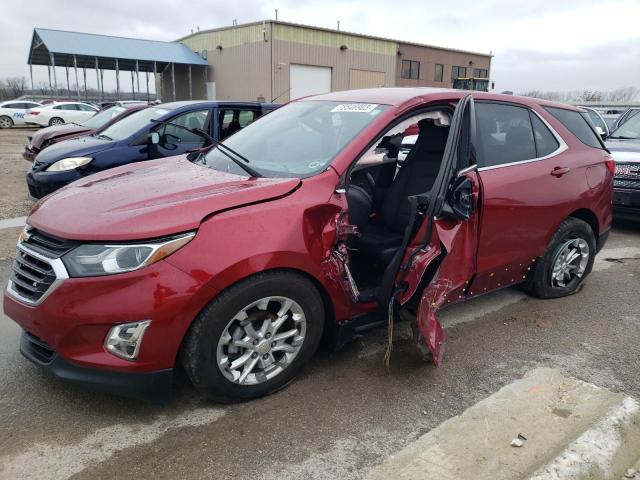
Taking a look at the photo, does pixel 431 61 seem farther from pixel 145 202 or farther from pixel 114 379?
pixel 114 379

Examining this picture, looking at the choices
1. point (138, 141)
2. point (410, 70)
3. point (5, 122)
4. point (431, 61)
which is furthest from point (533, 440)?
point (431, 61)

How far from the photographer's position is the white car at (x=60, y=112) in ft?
82.6

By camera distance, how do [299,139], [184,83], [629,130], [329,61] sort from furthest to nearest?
[184,83] → [329,61] → [629,130] → [299,139]

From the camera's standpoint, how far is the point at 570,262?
179 inches

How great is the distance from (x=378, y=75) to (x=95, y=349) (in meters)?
40.3

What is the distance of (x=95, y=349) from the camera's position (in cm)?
245

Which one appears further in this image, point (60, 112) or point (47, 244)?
point (60, 112)

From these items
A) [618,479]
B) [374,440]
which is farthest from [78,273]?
[618,479]

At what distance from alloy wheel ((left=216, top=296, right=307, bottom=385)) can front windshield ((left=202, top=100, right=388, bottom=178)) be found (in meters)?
0.83

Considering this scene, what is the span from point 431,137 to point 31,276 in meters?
2.87

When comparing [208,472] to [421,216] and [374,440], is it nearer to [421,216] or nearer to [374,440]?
[374,440]

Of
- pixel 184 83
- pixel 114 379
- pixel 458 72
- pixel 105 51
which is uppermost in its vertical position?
pixel 458 72

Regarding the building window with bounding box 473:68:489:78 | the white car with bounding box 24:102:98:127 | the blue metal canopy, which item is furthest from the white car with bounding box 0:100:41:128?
the building window with bounding box 473:68:489:78

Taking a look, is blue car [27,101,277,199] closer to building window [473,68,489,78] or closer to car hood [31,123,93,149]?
car hood [31,123,93,149]
